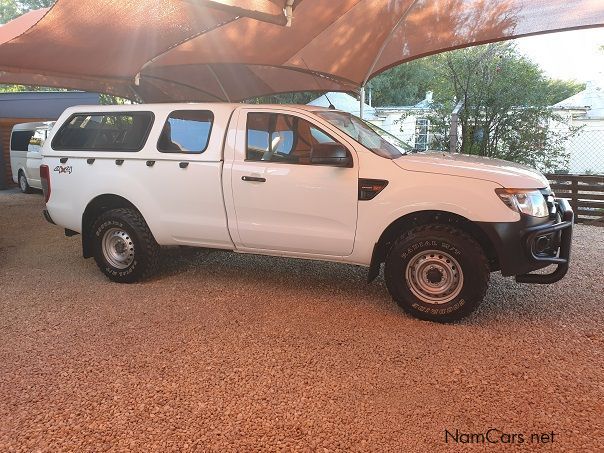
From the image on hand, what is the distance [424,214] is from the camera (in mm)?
4336

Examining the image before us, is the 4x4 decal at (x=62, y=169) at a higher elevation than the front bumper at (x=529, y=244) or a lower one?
higher

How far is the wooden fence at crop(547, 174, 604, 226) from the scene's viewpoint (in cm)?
888

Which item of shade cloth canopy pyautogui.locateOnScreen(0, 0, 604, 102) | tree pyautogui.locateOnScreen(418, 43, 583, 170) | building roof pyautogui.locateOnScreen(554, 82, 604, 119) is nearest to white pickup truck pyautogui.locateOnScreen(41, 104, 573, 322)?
shade cloth canopy pyautogui.locateOnScreen(0, 0, 604, 102)

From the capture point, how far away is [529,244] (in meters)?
4.01

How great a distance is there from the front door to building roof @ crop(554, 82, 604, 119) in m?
11.1

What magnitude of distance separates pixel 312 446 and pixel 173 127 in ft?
12.4

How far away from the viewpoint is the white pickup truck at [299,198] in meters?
4.15

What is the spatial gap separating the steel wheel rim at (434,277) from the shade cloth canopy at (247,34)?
141 inches

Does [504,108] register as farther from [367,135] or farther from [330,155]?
[330,155]

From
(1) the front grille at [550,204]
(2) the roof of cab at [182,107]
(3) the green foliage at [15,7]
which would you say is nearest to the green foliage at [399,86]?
(3) the green foliage at [15,7]

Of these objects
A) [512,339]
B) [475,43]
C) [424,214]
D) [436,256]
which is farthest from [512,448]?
[475,43]

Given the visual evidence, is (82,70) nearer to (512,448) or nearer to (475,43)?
(475,43)

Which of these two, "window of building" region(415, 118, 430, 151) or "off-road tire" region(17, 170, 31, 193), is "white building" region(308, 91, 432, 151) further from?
"off-road tire" region(17, 170, 31, 193)

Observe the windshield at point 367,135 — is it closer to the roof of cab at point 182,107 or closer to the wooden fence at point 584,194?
the roof of cab at point 182,107
